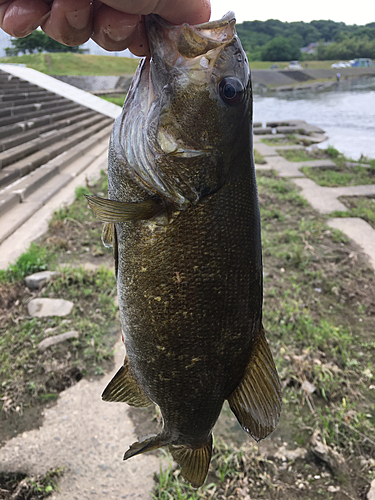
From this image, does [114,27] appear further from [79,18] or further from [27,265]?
[27,265]

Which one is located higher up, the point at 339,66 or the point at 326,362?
the point at 339,66

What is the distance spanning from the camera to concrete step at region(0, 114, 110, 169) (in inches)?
354

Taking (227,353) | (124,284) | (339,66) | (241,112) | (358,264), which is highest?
(339,66)

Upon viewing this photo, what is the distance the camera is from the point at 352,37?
247ft

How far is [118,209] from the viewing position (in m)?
1.24

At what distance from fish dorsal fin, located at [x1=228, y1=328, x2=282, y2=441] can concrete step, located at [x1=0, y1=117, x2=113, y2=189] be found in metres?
Result: 7.41

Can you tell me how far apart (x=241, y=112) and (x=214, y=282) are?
56cm

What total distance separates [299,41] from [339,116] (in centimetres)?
7270

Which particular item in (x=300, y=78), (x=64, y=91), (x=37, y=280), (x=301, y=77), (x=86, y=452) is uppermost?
(x=301, y=77)

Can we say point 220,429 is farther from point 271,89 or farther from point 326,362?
point 271,89

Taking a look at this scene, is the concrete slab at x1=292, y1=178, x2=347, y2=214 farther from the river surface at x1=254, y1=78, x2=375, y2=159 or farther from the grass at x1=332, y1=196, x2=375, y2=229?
the river surface at x1=254, y1=78, x2=375, y2=159

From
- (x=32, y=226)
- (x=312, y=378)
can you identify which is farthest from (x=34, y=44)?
(x=312, y=378)

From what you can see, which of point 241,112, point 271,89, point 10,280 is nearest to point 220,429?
point 241,112

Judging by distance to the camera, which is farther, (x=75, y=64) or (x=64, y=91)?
(x=75, y=64)
